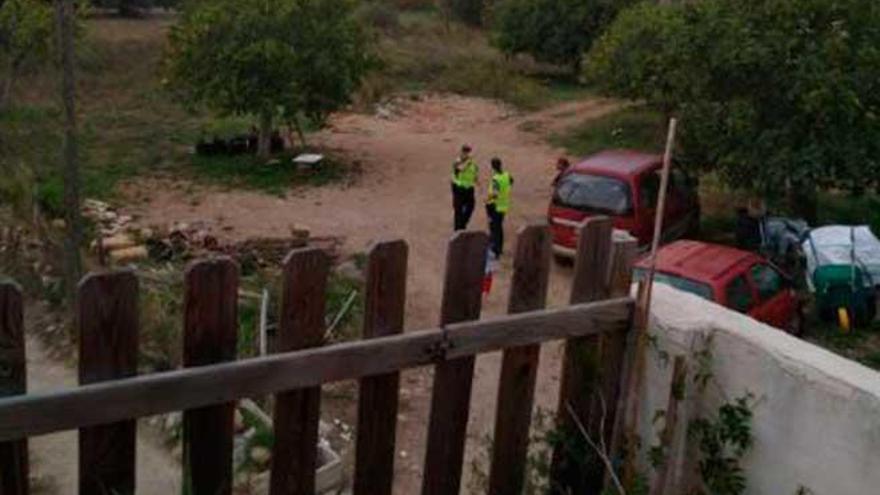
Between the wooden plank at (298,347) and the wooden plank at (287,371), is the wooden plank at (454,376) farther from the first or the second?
the wooden plank at (298,347)

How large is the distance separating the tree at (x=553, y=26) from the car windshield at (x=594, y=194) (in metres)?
18.4

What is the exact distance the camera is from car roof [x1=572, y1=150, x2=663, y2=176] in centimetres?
1605

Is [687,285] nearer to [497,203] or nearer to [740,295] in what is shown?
[740,295]

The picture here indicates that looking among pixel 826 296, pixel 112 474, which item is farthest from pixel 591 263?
pixel 826 296

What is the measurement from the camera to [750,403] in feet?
13.1

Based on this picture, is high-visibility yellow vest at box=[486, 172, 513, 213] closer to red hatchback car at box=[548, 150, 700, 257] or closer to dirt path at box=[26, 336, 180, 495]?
red hatchback car at box=[548, 150, 700, 257]

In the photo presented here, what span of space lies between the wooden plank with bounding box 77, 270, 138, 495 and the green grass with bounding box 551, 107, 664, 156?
880 inches

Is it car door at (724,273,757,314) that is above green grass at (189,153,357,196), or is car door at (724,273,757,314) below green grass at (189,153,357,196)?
above

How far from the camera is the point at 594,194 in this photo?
16062mm

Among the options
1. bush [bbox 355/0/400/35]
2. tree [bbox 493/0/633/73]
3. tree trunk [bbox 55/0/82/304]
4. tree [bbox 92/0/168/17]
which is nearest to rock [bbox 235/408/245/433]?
tree trunk [bbox 55/0/82/304]

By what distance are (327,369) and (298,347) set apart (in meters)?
0.14

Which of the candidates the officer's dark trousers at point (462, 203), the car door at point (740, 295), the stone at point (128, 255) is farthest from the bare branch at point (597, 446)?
the officer's dark trousers at point (462, 203)

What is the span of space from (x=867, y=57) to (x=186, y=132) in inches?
616

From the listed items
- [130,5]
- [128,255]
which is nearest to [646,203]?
[128,255]
